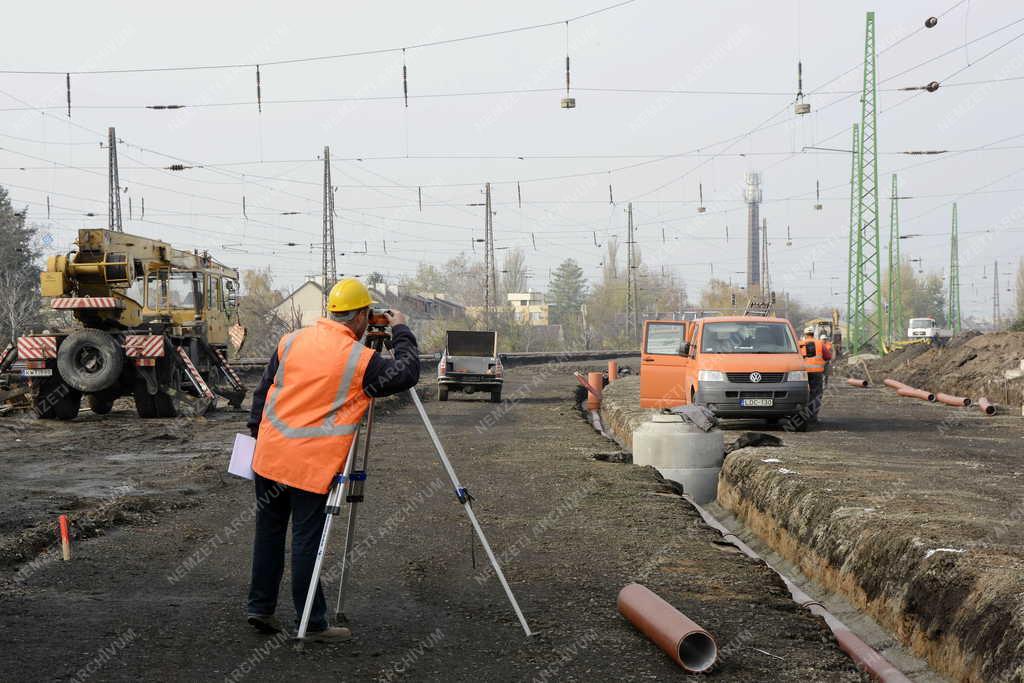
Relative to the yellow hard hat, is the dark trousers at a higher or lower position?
lower

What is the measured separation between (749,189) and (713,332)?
525 ft

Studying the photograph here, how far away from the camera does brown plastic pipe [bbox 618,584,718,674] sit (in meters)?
6.30

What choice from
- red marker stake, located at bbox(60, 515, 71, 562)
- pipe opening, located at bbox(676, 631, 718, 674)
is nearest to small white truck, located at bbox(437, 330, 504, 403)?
red marker stake, located at bbox(60, 515, 71, 562)

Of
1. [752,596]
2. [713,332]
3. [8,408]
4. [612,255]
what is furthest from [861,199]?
[612,255]

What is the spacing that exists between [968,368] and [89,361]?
1053 inches

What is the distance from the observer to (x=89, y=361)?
2312cm

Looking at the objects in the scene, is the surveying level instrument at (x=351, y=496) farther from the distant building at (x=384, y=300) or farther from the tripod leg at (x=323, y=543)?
the distant building at (x=384, y=300)

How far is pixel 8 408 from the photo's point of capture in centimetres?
2400

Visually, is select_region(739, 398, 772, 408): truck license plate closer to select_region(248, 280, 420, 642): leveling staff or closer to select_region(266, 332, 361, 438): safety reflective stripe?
select_region(248, 280, 420, 642): leveling staff

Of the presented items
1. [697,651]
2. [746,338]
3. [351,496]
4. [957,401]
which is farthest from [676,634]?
[957,401]

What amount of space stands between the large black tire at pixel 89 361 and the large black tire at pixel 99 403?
175 centimetres

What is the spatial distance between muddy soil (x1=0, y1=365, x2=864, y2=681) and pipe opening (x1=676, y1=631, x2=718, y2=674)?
9 centimetres

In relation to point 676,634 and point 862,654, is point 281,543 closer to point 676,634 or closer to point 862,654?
point 676,634

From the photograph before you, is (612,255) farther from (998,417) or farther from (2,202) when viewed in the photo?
(998,417)
